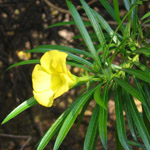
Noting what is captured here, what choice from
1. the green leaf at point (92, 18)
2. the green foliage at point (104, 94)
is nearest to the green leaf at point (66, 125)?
the green foliage at point (104, 94)

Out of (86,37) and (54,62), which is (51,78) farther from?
(86,37)

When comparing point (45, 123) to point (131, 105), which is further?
point (45, 123)

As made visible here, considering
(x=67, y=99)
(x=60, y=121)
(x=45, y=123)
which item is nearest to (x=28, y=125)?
(x=45, y=123)

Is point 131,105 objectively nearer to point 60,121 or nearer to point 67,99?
point 60,121

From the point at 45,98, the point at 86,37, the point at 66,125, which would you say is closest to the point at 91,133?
the point at 66,125

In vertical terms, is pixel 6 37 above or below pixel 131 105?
above
